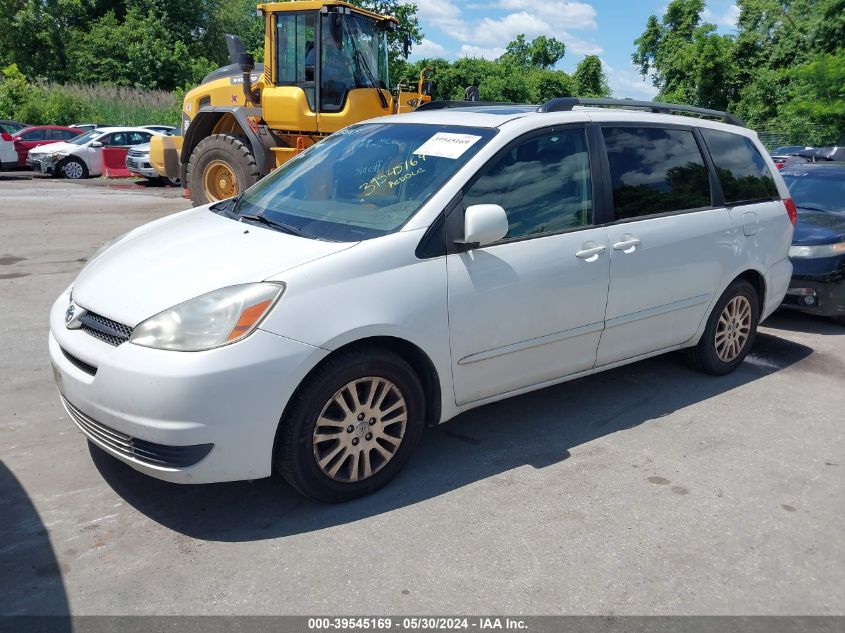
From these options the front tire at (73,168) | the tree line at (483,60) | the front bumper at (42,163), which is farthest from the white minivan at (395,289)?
the tree line at (483,60)

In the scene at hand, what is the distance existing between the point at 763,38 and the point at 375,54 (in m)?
34.5

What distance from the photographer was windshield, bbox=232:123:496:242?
376cm

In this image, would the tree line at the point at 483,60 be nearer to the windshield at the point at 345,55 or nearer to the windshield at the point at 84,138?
the windshield at the point at 84,138

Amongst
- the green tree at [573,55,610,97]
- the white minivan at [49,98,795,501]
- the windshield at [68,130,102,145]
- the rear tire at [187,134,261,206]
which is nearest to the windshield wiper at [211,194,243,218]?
the white minivan at [49,98,795,501]

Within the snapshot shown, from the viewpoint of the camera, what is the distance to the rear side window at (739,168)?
17.2 ft

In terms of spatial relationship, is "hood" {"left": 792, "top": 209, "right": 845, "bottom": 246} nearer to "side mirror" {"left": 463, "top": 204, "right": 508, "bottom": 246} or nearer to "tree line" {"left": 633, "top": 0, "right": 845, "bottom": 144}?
"side mirror" {"left": 463, "top": 204, "right": 508, "bottom": 246}

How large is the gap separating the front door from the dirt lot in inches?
20.2

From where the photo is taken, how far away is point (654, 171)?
477 centimetres

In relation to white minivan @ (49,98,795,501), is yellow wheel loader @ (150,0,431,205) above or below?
above

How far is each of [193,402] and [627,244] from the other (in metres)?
2.70

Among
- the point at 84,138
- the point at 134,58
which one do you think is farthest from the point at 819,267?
the point at 134,58

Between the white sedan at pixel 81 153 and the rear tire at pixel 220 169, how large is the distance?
11.1m

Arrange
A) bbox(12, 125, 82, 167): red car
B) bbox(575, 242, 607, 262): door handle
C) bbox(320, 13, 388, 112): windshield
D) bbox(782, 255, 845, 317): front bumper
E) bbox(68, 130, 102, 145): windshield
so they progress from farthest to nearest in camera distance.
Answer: bbox(12, 125, 82, 167): red car, bbox(68, 130, 102, 145): windshield, bbox(320, 13, 388, 112): windshield, bbox(782, 255, 845, 317): front bumper, bbox(575, 242, 607, 262): door handle

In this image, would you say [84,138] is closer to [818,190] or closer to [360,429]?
[818,190]
